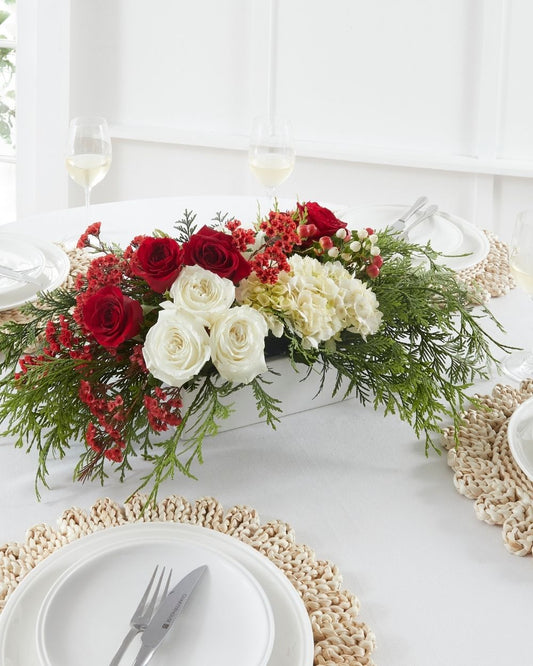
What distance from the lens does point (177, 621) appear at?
25.1 inches

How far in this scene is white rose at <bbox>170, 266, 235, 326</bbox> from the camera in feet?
2.62

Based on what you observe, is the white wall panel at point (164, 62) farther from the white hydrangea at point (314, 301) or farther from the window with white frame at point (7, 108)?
the white hydrangea at point (314, 301)

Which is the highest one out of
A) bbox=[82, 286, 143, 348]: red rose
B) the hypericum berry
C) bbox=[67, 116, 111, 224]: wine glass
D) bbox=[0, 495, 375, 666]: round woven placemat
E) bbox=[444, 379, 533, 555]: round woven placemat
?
bbox=[67, 116, 111, 224]: wine glass

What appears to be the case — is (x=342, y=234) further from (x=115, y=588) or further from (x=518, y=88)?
(x=518, y=88)

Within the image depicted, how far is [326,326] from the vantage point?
2.82 feet

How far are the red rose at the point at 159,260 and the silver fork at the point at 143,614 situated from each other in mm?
296

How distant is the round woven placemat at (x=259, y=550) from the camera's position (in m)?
0.64

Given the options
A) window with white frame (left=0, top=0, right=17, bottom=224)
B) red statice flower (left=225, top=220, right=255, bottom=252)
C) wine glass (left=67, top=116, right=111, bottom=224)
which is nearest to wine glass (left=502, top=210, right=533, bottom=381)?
red statice flower (left=225, top=220, right=255, bottom=252)

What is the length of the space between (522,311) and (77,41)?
225 cm

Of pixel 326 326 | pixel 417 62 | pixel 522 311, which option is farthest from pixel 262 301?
pixel 417 62

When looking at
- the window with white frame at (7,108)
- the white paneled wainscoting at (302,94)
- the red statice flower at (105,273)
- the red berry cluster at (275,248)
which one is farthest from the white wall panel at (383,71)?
the red statice flower at (105,273)

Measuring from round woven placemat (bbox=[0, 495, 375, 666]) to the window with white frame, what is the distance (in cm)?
283

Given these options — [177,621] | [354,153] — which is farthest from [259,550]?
[354,153]

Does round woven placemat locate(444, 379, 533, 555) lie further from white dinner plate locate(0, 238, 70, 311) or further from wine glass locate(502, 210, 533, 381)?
white dinner plate locate(0, 238, 70, 311)
